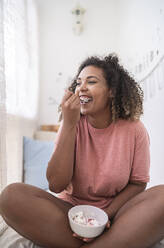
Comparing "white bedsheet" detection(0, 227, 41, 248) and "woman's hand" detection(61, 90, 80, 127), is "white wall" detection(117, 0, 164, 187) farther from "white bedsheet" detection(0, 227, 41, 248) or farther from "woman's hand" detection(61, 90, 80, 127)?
"white bedsheet" detection(0, 227, 41, 248)

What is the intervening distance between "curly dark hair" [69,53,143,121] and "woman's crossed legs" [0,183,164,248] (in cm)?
38

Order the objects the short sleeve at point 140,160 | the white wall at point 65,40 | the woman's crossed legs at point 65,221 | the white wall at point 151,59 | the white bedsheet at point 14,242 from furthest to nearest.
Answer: the white wall at point 65,40
the white wall at point 151,59
the short sleeve at point 140,160
the white bedsheet at point 14,242
the woman's crossed legs at point 65,221

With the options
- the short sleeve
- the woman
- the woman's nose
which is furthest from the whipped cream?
the woman's nose

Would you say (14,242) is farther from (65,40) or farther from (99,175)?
(65,40)

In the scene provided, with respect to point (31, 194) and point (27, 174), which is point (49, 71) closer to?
point (27, 174)

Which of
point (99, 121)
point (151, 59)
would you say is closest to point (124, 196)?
point (99, 121)

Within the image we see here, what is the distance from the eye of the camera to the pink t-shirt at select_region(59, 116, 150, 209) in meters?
0.82

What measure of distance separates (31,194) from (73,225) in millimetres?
186

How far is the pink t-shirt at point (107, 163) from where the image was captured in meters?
0.82

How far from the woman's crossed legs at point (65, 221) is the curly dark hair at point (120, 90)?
38 centimetres

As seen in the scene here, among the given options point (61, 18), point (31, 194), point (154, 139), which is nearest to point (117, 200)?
point (31, 194)

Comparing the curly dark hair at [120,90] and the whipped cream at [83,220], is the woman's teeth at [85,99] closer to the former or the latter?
the curly dark hair at [120,90]

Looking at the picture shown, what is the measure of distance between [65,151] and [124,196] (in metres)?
0.32

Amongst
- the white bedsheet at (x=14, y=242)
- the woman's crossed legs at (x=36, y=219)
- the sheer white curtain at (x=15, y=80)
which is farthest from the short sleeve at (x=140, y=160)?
the sheer white curtain at (x=15, y=80)
